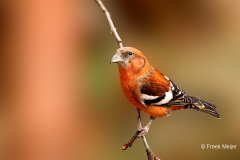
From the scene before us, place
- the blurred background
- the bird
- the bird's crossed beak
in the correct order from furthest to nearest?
the blurred background → the bird → the bird's crossed beak

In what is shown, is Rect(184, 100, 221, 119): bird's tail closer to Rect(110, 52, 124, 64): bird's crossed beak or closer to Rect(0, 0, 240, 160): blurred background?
Rect(110, 52, 124, 64): bird's crossed beak

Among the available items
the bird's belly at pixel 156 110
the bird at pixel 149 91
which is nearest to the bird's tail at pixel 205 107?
the bird at pixel 149 91

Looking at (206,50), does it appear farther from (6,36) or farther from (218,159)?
(6,36)

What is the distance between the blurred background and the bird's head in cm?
133

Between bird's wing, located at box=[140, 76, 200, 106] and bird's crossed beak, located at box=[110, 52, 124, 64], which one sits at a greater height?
bird's crossed beak, located at box=[110, 52, 124, 64]

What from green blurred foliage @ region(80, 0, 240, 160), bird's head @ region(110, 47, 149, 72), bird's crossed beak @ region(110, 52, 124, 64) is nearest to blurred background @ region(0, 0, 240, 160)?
green blurred foliage @ region(80, 0, 240, 160)

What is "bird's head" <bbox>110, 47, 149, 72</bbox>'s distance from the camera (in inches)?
47.8

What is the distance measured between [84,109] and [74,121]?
Result: 13 centimetres

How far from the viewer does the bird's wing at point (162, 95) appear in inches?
58.1

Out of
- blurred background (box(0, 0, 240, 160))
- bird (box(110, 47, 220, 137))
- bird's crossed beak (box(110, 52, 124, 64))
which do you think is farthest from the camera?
blurred background (box(0, 0, 240, 160))

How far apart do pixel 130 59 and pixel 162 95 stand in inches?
12.8

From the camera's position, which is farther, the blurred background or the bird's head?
the blurred background

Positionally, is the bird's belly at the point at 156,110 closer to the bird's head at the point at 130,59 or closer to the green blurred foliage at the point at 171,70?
the bird's head at the point at 130,59

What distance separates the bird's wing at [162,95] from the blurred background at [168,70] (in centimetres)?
113
